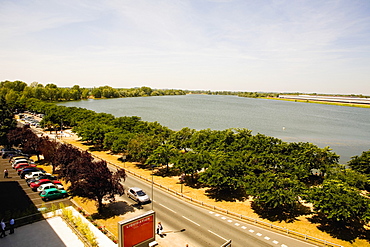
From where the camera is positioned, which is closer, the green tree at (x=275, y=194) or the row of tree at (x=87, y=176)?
the row of tree at (x=87, y=176)

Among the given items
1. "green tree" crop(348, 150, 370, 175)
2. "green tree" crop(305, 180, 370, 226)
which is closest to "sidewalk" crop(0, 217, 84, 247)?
"green tree" crop(305, 180, 370, 226)

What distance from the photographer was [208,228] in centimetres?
2273

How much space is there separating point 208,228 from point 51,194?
18.8 metres

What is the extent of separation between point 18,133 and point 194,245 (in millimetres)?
42546

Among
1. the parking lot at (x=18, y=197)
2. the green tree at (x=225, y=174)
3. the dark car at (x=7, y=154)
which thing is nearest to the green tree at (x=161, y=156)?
the green tree at (x=225, y=174)

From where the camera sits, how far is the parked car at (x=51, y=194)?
87.4 feet

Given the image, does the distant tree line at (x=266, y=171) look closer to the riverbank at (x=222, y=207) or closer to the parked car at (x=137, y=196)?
the riverbank at (x=222, y=207)

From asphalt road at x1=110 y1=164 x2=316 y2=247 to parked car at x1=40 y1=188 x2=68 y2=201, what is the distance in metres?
7.61

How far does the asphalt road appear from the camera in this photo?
20.6 metres

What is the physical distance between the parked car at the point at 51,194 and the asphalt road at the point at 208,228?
7613 millimetres

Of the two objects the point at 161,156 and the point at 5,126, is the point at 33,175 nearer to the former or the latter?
the point at 161,156

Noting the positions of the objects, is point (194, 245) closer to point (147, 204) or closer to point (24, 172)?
point (147, 204)

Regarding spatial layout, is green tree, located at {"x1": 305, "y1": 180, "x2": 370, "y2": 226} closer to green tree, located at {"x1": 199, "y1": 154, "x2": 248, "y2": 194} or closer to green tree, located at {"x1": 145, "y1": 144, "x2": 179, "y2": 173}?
green tree, located at {"x1": 199, "y1": 154, "x2": 248, "y2": 194}

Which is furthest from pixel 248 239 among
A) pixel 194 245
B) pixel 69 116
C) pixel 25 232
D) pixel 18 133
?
pixel 69 116
